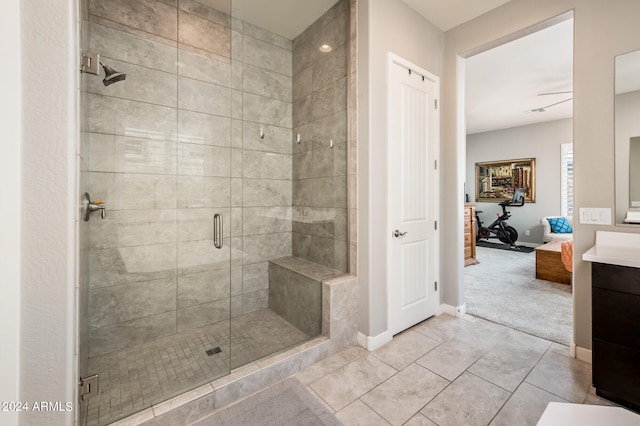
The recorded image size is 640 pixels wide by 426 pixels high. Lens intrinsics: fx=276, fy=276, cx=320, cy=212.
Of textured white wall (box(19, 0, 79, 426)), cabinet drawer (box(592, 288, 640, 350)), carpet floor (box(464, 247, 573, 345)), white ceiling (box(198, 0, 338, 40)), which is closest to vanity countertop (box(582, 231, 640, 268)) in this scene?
cabinet drawer (box(592, 288, 640, 350))

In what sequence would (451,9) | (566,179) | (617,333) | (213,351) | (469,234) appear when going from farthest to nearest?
(566,179)
(469,234)
(451,9)
(213,351)
(617,333)

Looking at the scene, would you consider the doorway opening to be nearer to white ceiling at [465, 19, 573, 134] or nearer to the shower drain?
white ceiling at [465, 19, 573, 134]

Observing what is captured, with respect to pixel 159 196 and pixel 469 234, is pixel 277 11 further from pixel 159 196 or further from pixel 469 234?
pixel 469 234

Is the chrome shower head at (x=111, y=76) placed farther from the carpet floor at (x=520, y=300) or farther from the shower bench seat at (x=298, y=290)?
the carpet floor at (x=520, y=300)

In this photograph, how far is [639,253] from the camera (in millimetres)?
1749

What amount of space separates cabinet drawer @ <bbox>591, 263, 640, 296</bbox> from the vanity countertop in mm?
35

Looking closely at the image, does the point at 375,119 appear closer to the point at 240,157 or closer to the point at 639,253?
the point at 240,157

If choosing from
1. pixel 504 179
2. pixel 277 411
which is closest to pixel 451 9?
pixel 277 411

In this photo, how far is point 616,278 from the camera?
162 centimetres

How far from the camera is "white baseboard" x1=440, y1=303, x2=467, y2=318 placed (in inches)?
114

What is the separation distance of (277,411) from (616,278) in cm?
214

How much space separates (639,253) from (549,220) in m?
5.08

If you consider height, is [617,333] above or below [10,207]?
below

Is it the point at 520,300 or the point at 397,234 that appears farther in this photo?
the point at 520,300
